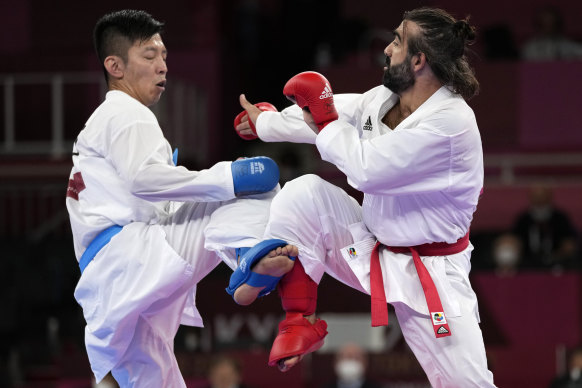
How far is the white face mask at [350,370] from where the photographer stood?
25.4 feet

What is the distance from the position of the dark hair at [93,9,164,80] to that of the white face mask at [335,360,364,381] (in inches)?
155

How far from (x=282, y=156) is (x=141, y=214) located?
20.8ft

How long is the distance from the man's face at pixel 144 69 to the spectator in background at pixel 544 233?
534cm

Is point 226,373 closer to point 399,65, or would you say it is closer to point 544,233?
point 544,233

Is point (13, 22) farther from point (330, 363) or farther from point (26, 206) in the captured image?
point (330, 363)

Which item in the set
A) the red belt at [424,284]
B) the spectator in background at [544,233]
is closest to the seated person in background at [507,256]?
the spectator in background at [544,233]

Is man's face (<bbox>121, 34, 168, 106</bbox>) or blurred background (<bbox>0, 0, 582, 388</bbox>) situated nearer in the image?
man's face (<bbox>121, 34, 168, 106</bbox>)

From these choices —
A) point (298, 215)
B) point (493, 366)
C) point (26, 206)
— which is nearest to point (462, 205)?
point (298, 215)

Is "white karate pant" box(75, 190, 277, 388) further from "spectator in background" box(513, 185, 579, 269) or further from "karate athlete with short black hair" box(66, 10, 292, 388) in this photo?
"spectator in background" box(513, 185, 579, 269)

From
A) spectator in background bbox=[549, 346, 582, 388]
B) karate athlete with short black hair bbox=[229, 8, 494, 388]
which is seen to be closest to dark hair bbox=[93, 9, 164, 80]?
karate athlete with short black hair bbox=[229, 8, 494, 388]

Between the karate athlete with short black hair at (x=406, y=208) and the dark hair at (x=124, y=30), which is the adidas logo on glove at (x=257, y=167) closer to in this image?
the karate athlete with short black hair at (x=406, y=208)

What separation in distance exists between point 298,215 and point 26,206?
7.64 metres

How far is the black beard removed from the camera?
4.29m

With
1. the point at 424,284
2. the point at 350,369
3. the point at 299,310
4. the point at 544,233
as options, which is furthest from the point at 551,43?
the point at 299,310
